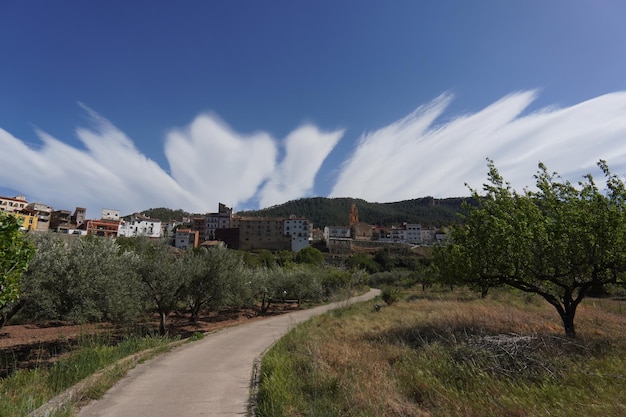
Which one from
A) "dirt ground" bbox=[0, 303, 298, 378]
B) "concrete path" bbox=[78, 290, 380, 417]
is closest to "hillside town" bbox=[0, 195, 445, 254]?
"dirt ground" bbox=[0, 303, 298, 378]

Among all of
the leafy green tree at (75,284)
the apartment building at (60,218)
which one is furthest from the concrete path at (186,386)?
the apartment building at (60,218)

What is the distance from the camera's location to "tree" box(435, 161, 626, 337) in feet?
34.8

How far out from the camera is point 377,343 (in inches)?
472

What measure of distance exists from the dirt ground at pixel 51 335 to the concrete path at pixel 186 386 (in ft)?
13.7

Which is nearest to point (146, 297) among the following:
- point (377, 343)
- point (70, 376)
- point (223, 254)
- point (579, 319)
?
point (223, 254)

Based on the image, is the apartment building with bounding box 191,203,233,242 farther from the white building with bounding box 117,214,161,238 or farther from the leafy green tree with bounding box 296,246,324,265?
the leafy green tree with bounding box 296,246,324,265

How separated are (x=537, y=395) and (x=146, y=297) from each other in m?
17.1

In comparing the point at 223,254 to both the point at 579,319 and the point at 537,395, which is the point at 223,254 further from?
the point at 579,319

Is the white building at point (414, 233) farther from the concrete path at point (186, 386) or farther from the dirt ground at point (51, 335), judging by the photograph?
the concrete path at point (186, 386)

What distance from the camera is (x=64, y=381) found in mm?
8023

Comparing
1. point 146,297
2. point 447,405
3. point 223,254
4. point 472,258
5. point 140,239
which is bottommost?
point 447,405

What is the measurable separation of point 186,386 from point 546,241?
479 inches

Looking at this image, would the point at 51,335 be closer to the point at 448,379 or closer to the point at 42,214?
the point at 448,379

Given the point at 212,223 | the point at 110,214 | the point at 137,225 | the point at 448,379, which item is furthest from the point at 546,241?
the point at 110,214
